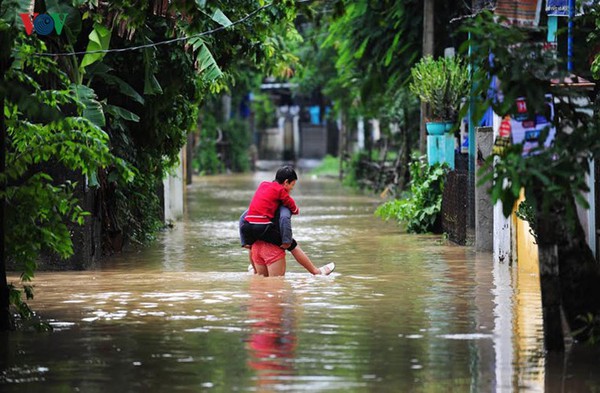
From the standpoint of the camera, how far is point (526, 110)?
1039 centimetres

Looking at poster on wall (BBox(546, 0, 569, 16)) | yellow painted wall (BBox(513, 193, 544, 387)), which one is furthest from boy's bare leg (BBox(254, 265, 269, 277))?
poster on wall (BBox(546, 0, 569, 16))

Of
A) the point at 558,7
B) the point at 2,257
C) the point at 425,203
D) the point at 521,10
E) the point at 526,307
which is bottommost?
the point at 526,307

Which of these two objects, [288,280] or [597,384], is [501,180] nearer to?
[597,384]

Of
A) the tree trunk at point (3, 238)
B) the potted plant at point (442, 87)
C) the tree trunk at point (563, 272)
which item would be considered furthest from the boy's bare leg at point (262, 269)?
the potted plant at point (442, 87)

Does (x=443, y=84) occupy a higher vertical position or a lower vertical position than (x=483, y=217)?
higher

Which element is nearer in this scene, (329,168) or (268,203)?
(268,203)

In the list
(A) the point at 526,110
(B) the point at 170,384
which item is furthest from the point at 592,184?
(B) the point at 170,384

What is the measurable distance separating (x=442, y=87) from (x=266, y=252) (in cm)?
822

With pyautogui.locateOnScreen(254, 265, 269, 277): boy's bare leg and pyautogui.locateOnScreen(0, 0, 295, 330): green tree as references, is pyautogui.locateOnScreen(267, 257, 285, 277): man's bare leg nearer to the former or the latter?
pyautogui.locateOnScreen(254, 265, 269, 277): boy's bare leg

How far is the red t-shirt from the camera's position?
1602 centimetres

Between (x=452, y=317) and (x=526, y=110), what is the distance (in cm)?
270

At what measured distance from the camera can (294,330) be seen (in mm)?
11320

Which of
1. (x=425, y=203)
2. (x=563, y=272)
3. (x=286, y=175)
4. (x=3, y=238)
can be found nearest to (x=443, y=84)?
Answer: (x=425, y=203)

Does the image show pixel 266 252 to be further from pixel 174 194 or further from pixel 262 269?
pixel 174 194
